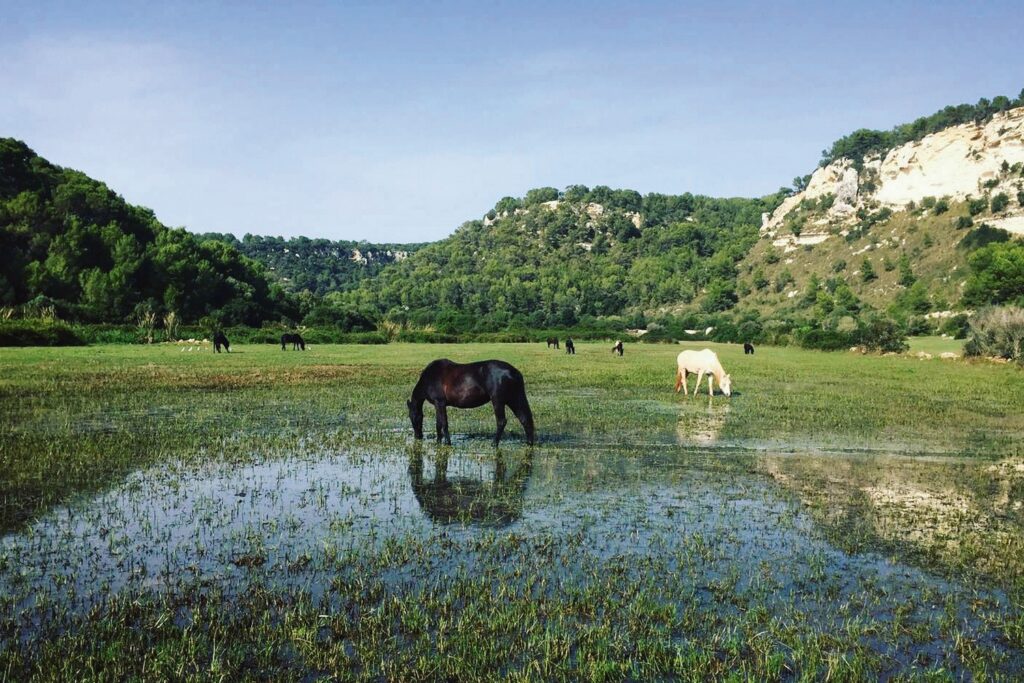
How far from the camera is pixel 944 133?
161875 millimetres

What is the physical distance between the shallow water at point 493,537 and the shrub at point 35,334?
4595 cm

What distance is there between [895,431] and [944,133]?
172 meters

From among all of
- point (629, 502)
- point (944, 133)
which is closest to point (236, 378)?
point (629, 502)

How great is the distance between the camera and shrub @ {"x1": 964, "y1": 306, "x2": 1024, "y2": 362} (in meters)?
40.1

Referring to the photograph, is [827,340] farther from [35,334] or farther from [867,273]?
[867,273]

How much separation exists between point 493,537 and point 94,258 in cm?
9404

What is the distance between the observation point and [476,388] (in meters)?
14.0

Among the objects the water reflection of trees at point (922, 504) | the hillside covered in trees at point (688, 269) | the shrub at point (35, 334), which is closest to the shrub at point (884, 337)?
the hillside covered in trees at point (688, 269)

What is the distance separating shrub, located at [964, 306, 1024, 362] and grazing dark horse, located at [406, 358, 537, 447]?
35.5 metres

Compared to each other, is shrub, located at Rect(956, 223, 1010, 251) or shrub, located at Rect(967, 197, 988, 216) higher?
shrub, located at Rect(967, 197, 988, 216)

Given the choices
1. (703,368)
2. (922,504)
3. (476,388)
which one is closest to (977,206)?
(703,368)

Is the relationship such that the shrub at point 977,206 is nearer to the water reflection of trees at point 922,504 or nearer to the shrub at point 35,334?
the shrub at point 35,334

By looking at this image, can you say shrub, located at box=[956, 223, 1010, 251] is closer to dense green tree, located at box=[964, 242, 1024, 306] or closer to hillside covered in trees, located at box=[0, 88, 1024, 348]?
hillside covered in trees, located at box=[0, 88, 1024, 348]

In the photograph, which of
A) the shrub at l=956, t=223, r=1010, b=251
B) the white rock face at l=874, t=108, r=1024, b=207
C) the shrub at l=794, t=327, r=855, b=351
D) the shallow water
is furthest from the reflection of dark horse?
the white rock face at l=874, t=108, r=1024, b=207
